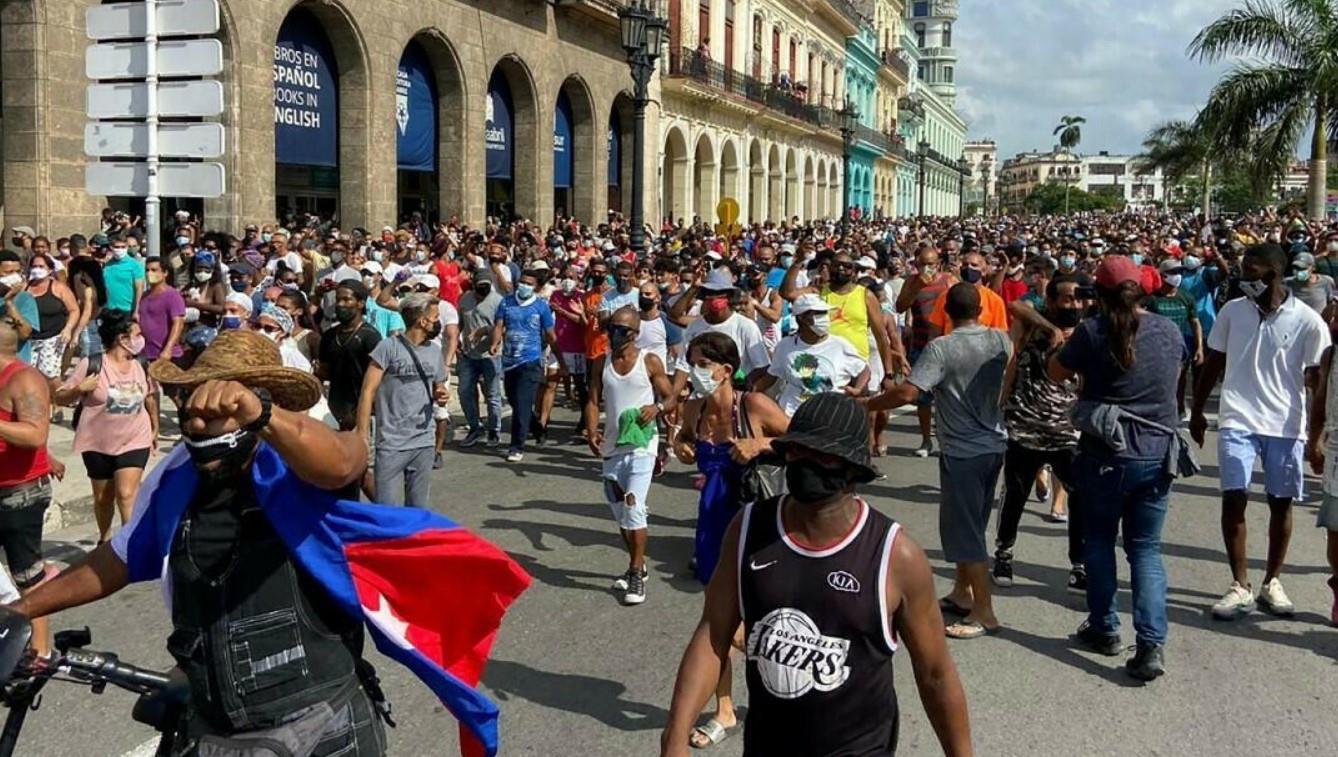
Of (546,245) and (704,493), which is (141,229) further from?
(704,493)

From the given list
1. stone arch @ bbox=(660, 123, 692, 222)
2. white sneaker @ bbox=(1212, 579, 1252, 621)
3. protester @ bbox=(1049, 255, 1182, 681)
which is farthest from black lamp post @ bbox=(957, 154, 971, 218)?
protester @ bbox=(1049, 255, 1182, 681)

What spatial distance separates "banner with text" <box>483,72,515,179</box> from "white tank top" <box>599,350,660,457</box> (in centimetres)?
1925

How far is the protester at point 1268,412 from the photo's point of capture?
5934mm

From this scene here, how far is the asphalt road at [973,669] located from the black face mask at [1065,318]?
1.35 m

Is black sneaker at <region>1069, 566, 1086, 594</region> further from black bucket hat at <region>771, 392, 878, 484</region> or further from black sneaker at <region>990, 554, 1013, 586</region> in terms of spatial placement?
black bucket hat at <region>771, 392, 878, 484</region>

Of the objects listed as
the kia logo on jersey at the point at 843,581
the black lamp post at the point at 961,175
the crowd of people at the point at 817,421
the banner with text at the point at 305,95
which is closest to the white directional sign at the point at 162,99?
the crowd of people at the point at 817,421

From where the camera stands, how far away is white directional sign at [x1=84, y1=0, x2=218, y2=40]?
907 cm

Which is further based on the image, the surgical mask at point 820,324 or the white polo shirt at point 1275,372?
the surgical mask at point 820,324

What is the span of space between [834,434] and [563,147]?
27250mm

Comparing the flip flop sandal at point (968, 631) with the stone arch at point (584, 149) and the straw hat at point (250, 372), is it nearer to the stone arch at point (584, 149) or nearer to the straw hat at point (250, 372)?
the straw hat at point (250, 372)

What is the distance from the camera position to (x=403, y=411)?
Answer: 22.0ft

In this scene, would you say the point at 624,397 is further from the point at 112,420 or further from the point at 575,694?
the point at 112,420

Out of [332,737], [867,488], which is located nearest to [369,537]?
[332,737]

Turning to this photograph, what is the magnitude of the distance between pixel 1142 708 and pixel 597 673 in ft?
7.43
